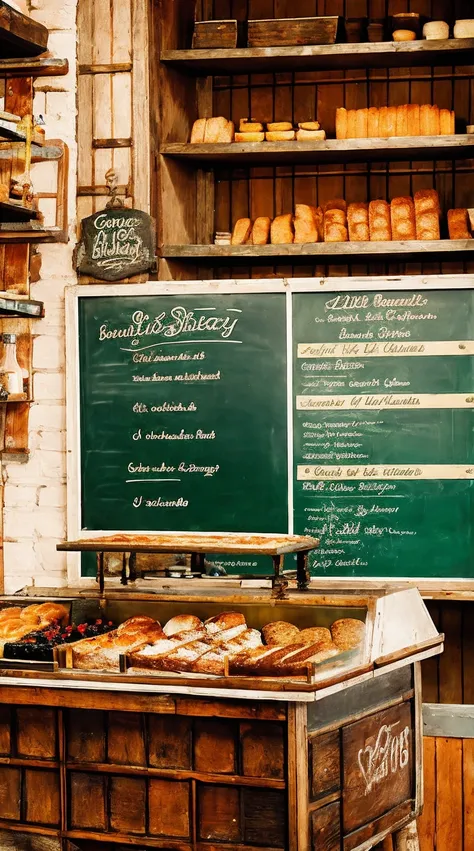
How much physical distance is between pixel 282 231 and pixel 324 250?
28cm

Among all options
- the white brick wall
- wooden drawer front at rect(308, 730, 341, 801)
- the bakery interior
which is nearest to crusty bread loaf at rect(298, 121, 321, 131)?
the bakery interior

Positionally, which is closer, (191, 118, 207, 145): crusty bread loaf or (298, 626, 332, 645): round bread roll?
(298, 626, 332, 645): round bread roll

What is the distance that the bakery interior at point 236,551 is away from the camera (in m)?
3.03

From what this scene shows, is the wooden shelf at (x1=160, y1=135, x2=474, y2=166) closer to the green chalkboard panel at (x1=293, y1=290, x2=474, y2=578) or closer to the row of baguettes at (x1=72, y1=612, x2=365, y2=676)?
the green chalkboard panel at (x1=293, y1=290, x2=474, y2=578)

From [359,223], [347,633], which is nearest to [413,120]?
[359,223]

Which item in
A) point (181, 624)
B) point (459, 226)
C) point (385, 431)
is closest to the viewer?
point (181, 624)

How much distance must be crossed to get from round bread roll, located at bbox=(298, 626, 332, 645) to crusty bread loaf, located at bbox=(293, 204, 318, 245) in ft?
7.28

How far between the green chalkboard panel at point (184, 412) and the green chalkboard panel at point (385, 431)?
135mm

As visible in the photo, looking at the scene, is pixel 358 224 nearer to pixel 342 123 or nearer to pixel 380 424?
pixel 342 123

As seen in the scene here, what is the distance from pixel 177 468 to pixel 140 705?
2.06 m

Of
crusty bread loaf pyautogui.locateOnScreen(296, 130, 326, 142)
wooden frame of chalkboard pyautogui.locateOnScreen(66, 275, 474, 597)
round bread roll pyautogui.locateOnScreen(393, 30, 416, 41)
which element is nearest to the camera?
wooden frame of chalkboard pyautogui.locateOnScreen(66, 275, 474, 597)

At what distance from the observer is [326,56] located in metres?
4.96

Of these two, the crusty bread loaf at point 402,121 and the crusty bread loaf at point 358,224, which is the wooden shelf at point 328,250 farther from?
the crusty bread loaf at point 402,121

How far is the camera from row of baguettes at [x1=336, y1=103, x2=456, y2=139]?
496 centimetres
